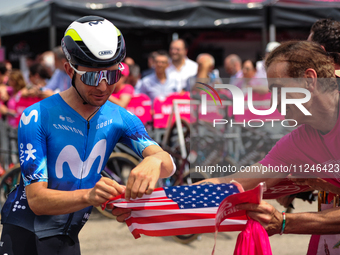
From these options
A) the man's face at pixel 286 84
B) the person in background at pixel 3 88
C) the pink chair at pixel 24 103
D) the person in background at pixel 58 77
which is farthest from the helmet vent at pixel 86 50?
the person in background at pixel 3 88

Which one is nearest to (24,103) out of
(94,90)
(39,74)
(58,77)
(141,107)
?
(58,77)

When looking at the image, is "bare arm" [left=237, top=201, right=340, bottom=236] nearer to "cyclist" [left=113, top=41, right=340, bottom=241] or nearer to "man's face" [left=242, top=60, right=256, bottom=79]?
"cyclist" [left=113, top=41, right=340, bottom=241]

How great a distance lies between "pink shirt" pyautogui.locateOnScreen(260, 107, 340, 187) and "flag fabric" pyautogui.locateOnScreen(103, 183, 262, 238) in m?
0.55

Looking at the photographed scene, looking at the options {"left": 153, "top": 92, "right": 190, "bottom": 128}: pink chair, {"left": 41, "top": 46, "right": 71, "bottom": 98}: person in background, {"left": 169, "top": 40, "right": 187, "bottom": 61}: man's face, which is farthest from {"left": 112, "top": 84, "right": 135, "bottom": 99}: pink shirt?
{"left": 169, "top": 40, "right": 187, "bottom": 61}: man's face

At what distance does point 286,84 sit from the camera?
92.4 inches

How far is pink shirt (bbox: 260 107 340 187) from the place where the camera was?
7.75ft

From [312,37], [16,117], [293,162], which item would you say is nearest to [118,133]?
[293,162]

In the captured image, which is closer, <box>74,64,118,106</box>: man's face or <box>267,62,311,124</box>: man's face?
<box>74,64,118,106</box>: man's face

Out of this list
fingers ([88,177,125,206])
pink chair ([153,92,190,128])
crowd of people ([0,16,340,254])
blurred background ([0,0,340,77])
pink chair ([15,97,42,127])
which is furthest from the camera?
blurred background ([0,0,340,77])

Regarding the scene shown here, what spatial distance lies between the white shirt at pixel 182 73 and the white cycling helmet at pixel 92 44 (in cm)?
594

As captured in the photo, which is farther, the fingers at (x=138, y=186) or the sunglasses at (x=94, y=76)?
the sunglasses at (x=94, y=76)

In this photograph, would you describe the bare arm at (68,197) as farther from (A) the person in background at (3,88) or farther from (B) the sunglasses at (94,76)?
(A) the person in background at (3,88)

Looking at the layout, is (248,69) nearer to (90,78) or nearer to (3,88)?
(3,88)

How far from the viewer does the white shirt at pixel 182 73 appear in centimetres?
817
